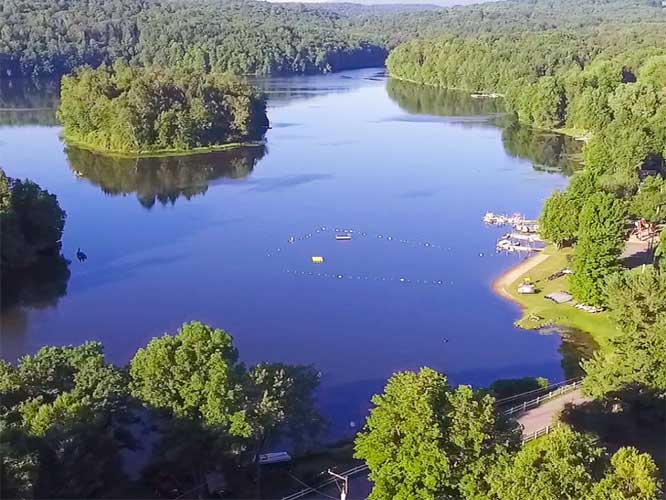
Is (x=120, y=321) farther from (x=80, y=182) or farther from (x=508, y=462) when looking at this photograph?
(x=80, y=182)

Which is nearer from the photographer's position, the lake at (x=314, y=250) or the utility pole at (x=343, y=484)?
the utility pole at (x=343, y=484)

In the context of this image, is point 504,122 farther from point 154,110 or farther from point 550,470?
point 550,470

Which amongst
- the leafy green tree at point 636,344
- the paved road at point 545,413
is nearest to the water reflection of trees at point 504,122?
the leafy green tree at point 636,344

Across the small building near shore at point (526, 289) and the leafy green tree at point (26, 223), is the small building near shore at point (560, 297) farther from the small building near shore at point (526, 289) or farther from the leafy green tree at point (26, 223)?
the leafy green tree at point (26, 223)

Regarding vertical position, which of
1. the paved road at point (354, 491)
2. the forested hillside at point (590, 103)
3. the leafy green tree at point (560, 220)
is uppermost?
the forested hillside at point (590, 103)

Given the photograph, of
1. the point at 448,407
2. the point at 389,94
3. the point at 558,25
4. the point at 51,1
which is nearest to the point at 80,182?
the point at 448,407

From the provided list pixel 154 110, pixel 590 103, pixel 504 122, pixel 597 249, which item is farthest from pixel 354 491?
pixel 504 122
